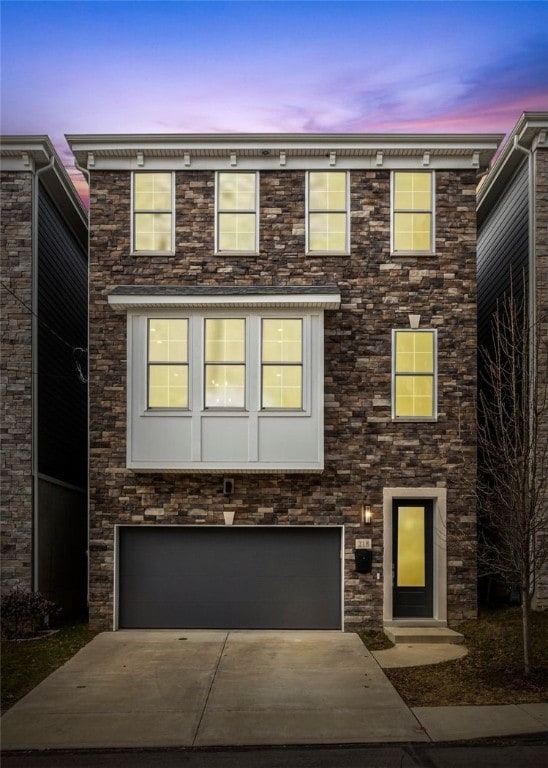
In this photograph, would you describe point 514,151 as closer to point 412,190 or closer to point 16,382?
point 412,190

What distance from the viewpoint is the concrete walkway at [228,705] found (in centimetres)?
787

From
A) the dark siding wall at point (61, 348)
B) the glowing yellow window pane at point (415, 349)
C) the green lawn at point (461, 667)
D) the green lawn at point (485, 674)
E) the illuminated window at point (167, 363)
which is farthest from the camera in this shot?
the dark siding wall at point (61, 348)

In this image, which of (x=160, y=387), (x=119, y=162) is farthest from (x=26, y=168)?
(x=160, y=387)

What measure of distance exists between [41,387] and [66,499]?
2.98 m

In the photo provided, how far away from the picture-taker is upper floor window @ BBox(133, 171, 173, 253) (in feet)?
46.5

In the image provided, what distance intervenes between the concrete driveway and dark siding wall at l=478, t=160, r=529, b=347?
769cm

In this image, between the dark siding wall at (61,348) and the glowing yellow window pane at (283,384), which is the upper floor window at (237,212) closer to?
the glowing yellow window pane at (283,384)

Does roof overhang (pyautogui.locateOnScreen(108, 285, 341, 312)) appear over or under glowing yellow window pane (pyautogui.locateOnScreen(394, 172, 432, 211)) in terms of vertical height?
under

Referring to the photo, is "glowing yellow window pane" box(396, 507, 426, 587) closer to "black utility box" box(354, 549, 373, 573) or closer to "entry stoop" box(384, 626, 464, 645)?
"black utility box" box(354, 549, 373, 573)

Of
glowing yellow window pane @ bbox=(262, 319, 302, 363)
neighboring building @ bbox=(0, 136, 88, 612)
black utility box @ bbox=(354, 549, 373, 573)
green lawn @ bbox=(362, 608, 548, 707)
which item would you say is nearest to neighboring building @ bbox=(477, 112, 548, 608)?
green lawn @ bbox=(362, 608, 548, 707)

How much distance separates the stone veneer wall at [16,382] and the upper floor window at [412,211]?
268 inches

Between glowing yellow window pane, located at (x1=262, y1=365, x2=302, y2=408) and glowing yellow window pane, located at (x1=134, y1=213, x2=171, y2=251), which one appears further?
glowing yellow window pane, located at (x1=134, y1=213, x2=171, y2=251)

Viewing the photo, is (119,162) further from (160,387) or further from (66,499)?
(66,499)

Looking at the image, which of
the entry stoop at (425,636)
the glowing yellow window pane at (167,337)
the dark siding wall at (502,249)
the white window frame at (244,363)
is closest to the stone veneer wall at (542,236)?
the dark siding wall at (502,249)
